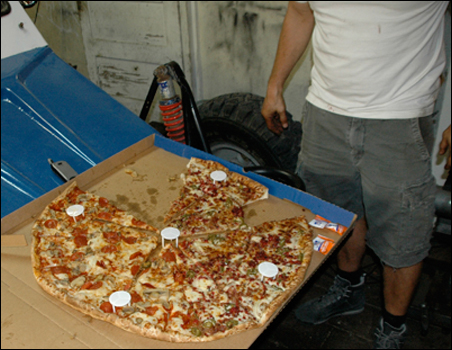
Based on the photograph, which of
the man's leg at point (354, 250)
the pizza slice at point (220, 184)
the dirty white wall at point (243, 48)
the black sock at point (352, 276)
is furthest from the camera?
the dirty white wall at point (243, 48)

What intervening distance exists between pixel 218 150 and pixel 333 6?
143cm

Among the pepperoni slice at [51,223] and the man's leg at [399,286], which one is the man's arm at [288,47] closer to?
the man's leg at [399,286]

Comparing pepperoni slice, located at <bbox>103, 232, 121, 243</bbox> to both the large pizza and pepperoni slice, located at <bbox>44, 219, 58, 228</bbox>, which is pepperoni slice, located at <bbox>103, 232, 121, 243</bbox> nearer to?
the large pizza

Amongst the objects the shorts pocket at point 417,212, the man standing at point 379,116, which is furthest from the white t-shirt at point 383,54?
the shorts pocket at point 417,212

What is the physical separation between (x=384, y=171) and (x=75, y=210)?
123cm

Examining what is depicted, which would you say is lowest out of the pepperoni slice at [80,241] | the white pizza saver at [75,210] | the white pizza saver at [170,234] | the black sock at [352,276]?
the black sock at [352,276]

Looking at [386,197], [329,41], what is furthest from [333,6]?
[386,197]

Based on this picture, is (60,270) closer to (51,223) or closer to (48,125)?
(51,223)

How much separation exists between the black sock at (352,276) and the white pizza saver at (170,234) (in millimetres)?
1099

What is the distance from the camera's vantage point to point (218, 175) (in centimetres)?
187

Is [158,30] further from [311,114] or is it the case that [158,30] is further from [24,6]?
[311,114]

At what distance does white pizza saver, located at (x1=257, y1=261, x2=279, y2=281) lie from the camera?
1368 mm

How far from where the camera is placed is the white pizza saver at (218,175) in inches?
72.8

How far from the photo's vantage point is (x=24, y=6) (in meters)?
1.99
